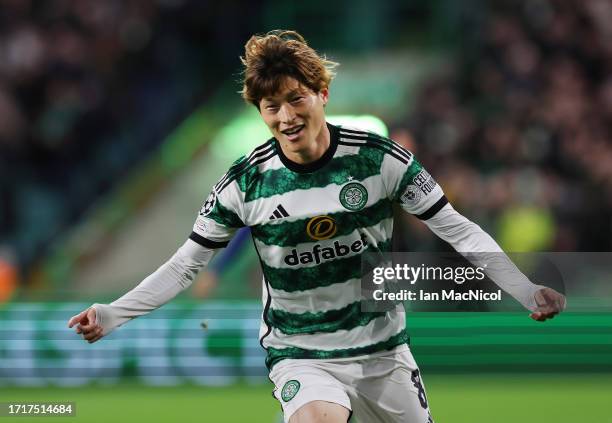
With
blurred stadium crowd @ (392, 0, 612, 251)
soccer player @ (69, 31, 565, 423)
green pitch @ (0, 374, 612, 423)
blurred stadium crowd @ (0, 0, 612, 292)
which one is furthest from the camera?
blurred stadium crowd @ (0, 0, 612, 292)

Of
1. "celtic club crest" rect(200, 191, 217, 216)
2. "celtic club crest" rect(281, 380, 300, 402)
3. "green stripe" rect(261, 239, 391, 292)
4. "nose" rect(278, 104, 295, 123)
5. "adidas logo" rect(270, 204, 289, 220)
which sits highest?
"nose" rect(278, 104, 295, 123)

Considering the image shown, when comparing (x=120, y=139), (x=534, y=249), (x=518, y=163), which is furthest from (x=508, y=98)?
(x=120, y=139)

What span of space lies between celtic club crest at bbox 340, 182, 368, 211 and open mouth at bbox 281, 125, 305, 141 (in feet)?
0.99

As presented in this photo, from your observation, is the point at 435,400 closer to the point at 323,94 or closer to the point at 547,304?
the point at 547,304

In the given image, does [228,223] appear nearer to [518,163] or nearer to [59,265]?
[518,163]

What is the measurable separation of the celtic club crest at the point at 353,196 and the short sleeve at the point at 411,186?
0.11 m

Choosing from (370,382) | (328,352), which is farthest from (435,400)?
(328,352)

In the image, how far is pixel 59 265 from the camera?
37.7ft

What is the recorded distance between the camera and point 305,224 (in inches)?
174

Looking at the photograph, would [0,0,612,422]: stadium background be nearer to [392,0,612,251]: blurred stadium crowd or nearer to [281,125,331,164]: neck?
[392,0,612,251]: blurred stadium crowd

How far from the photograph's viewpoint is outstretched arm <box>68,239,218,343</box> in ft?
14.8

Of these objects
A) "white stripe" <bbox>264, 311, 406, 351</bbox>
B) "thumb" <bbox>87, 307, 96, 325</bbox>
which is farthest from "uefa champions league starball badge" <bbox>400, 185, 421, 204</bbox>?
"thumb" <bbox>87, 307, 96, 325</bbox>

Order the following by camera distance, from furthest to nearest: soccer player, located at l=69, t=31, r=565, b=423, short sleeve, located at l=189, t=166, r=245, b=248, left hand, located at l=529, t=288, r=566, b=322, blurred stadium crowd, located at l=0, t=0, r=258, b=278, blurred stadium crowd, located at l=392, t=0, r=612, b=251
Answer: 1. blurred stadium crowd, located at l=0, t=0, r=258, b=278
2. blurred stadium crowd, located at l=392, t=0, r=612, b=251
3. short sleeve, located at l=189, t=166, r=245, b=248
4. soccer player, located at l=69, t=31, r=565, b=423
5. left hand, located at l=529, t=288, r=566, b=322

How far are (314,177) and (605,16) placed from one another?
759 cm
